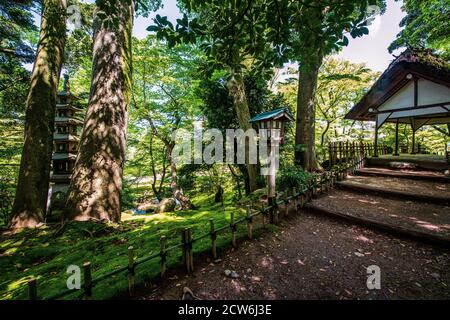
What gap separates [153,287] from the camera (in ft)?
8.09

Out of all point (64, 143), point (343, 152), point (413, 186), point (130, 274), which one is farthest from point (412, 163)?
point (64, 143)

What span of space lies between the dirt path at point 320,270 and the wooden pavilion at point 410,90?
318 inches

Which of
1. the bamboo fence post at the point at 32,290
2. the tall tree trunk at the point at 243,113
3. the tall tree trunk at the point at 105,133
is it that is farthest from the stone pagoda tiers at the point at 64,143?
the bamboo fence post at the point at 32,290

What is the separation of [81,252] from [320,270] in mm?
4090

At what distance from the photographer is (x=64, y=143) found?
8.98 meters

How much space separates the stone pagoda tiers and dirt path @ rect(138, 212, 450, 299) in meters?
9.09

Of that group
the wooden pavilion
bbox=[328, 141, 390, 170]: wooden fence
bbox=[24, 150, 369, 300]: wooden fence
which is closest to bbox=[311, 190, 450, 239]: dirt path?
bbox=[24, 150, 369, 300]: wooden fence

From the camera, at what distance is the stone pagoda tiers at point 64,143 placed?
8789mm

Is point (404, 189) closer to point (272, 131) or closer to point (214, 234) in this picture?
point (272, 131)

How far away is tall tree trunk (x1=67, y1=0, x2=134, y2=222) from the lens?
481 cm
